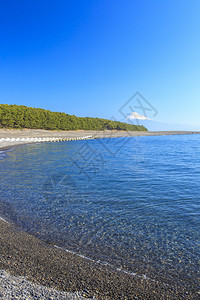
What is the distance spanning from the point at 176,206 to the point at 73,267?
6686 millimetres

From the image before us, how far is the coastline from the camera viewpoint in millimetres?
4121

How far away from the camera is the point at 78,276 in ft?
15.0

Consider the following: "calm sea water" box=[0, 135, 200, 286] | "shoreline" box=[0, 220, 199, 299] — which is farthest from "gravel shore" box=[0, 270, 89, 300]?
"calm sea water" box=[0, 135, 200, 286]

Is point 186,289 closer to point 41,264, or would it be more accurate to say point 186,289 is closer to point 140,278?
point 140,278

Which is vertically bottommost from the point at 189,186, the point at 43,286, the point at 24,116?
the point at 189,186

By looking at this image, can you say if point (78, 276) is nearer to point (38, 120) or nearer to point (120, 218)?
point (120, 218)

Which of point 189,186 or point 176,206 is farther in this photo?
point 189,186

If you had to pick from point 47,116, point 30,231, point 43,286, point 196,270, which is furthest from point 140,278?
point 47,116

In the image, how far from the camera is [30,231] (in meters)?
7.18

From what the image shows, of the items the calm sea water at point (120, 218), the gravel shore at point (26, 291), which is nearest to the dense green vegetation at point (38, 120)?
the calm sea water at point (120, 218)

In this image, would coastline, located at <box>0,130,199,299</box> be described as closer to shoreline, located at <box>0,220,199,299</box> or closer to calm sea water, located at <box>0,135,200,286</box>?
shoreline, located at <box>0,220,199,299</box>

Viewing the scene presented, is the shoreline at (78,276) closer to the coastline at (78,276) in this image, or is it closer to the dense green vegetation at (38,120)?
the coastline at (78,276)

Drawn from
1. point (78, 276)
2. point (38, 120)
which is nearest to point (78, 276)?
point (78, 276)

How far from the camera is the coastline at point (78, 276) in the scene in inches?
162
